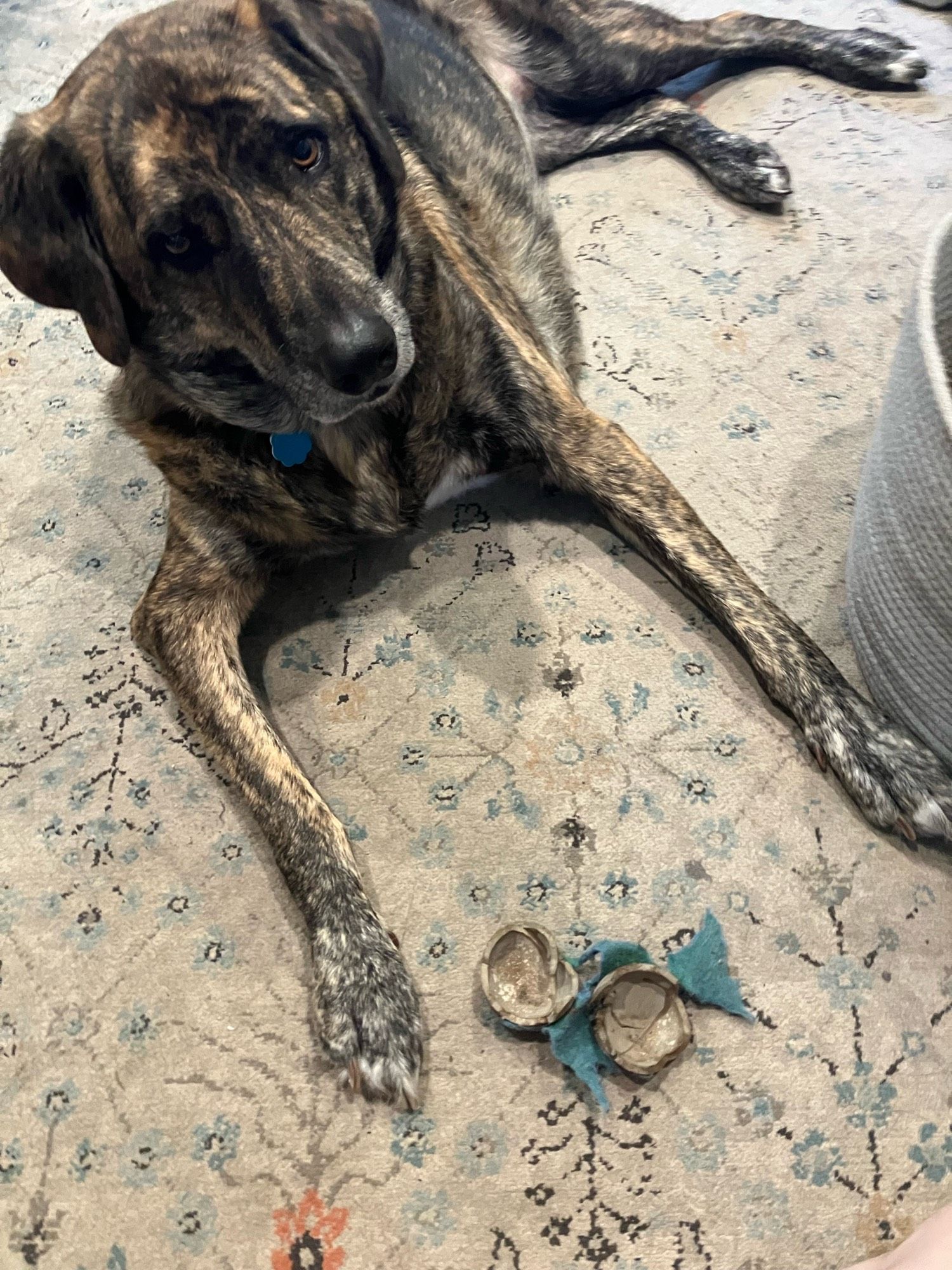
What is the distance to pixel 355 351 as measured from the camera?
3.80 ft

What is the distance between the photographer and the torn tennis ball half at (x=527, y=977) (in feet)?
3.69

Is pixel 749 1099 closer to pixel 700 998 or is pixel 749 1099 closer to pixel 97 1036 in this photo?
pixel 700 998

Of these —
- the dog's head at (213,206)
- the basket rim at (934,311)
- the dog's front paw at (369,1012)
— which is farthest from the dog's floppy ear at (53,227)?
the basket rim at (934,311)

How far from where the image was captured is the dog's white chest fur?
161 cm

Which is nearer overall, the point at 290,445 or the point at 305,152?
the point at 305,152

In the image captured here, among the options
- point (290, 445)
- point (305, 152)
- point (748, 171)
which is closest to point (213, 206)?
point (305, 152)

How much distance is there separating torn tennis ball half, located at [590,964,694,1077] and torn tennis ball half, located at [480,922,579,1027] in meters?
0.05

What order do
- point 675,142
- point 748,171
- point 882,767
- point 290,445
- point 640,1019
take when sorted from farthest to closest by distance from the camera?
1. point 675,142
2. point 748,171
3. point 290,445
4. point 882,767
5. point 640,1019

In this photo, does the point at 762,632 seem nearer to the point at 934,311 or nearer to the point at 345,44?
the point at 934,311

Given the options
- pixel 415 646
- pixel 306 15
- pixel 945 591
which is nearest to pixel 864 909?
pixel 945 591

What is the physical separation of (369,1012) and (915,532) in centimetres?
94

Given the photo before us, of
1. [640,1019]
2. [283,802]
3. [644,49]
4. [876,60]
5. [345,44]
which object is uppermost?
[345,44]

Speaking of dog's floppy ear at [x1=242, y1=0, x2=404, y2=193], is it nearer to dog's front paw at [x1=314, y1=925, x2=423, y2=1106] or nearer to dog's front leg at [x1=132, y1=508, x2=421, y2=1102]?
dog's front leg at [x1=132, y1=508, x2=421, y2=1102]

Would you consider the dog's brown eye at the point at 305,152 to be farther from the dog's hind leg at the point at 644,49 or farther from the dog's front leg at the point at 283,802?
the dog's hind leg at the point at 644,49
